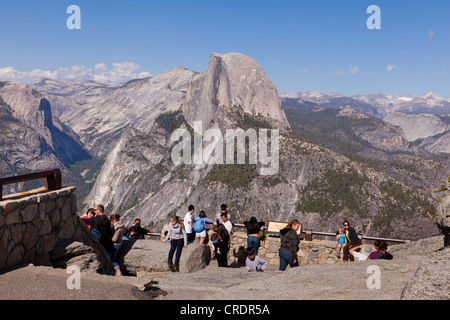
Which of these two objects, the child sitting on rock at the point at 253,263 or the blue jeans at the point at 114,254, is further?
the blue jeans at the point at 114,254

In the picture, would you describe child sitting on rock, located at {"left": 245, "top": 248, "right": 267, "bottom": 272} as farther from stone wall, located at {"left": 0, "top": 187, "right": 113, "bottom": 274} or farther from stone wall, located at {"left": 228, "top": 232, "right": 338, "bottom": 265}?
stone wall, located at {"left": 228, "top": 232, "right": 338, "bottom": 265}

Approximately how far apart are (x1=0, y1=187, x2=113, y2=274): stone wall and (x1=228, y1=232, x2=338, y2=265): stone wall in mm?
8745

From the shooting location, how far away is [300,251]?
19.9 metres

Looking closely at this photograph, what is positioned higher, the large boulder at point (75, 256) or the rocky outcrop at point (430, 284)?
the rocky outcrop at point (430, 284)

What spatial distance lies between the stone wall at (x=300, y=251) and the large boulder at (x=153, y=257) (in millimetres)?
6299

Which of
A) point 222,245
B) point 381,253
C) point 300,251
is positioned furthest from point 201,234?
point 381,253

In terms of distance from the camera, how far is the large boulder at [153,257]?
1331cm

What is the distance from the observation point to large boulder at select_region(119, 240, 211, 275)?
13312 millimetres

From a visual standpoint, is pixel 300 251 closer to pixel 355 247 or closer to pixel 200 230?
pixel 355 247

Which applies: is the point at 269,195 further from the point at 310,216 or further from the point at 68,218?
the point at 68,218

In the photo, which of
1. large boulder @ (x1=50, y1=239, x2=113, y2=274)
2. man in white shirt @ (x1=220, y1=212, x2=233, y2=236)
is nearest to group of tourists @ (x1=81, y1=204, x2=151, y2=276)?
large boulder @ (x1=50, y1=239, x2=113, y2=274)

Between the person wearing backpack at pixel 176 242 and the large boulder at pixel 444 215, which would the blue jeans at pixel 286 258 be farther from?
the large boulder at pixel 444 215

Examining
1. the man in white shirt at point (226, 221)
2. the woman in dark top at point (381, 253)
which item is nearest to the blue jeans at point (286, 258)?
the woman in dark top at point (381, 253)
